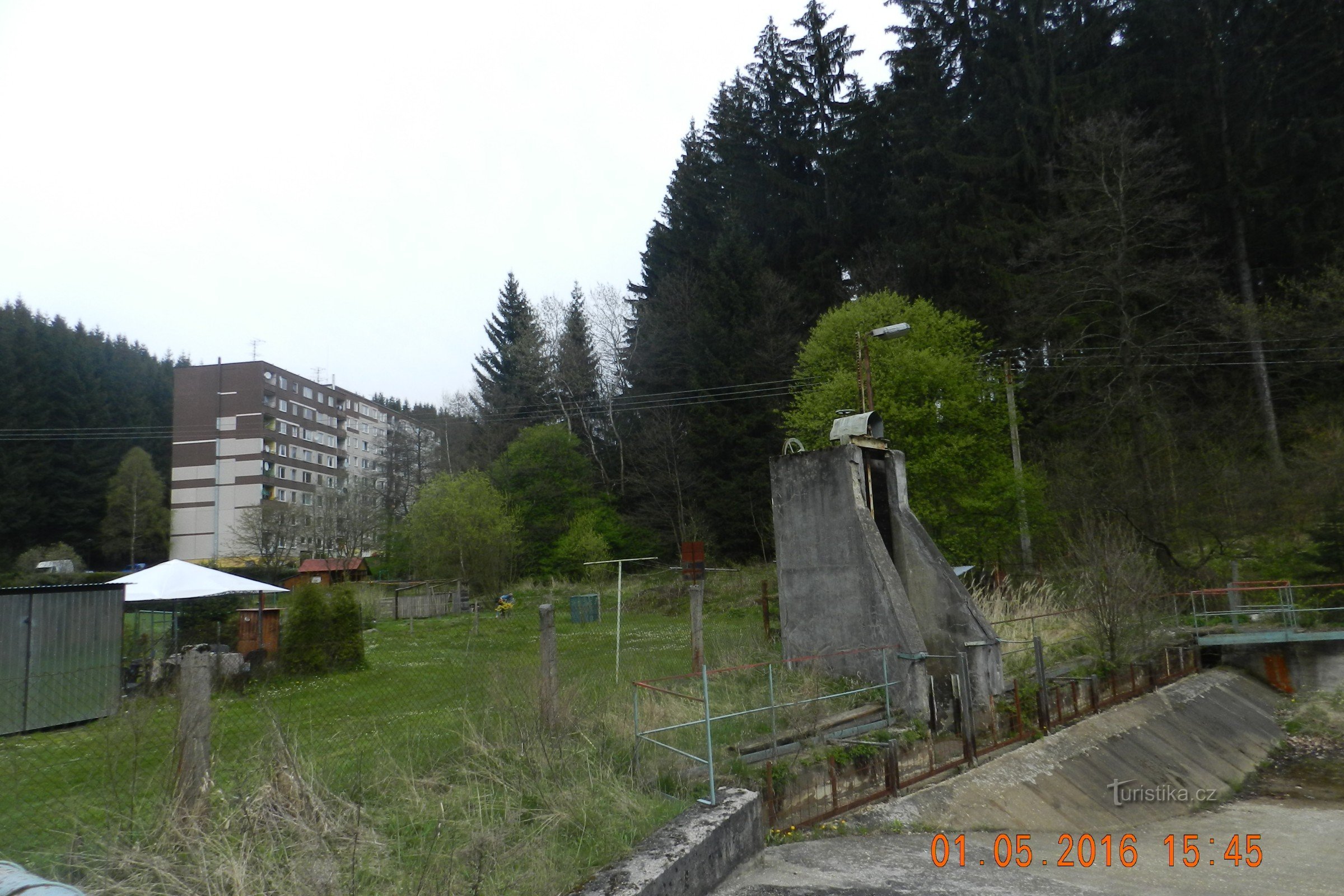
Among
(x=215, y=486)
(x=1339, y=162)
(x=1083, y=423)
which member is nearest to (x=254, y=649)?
(x=1083, y=423)

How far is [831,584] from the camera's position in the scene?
11.3 metres

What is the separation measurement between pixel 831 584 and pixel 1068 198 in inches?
893

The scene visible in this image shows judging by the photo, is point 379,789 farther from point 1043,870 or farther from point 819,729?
point 1043,870

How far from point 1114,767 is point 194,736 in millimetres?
10637

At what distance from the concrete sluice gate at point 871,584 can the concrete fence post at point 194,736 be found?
7.73 meters

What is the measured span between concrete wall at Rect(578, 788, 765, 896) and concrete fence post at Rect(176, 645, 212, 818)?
89.1 inches

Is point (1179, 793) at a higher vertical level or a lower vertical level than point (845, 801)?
lower

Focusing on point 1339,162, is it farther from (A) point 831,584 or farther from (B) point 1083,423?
(A) point 831,584

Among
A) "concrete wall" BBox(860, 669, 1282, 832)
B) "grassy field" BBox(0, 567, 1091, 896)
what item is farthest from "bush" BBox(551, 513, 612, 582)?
"grassy field" BBox(0, 567, 1091, 896)

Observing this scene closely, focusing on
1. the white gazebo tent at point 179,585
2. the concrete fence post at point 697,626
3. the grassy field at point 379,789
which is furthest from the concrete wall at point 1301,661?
the white gazebo tent at point 179,585

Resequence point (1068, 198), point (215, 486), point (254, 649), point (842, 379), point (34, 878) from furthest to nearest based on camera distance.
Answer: point (215, 486) → point (1068, 198) → point (842, 379) → point (254, 649) → point (34, 878)

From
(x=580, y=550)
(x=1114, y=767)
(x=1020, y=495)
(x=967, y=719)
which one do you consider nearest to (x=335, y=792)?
(x=967, y=719)

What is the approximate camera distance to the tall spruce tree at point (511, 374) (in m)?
49.3

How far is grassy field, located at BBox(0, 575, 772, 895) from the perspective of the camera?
416 cm
